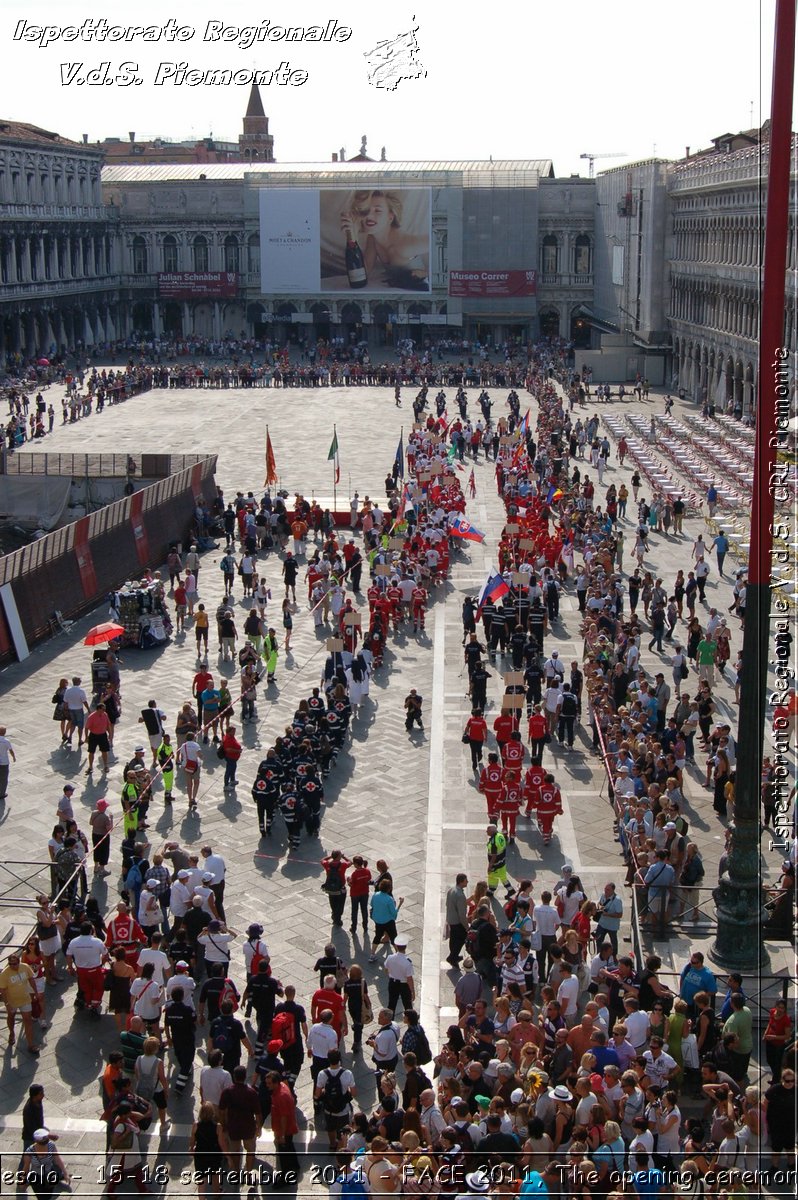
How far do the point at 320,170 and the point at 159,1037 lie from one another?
8062 cm

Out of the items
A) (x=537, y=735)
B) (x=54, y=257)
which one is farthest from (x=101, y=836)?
(x=54, y=257)

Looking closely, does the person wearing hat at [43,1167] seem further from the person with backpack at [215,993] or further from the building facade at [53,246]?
the building facade at [53,246]

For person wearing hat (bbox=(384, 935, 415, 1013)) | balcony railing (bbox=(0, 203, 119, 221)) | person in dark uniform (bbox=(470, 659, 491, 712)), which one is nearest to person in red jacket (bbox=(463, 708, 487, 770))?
person in dark uniform (bbox=(470, 659, 491, 712))

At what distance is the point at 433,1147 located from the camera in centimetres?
941

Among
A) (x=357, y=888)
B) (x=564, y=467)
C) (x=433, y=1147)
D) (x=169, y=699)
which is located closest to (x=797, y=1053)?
(x=433, y=1147)

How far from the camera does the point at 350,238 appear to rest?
264 ft

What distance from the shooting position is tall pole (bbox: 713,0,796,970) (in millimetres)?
11578

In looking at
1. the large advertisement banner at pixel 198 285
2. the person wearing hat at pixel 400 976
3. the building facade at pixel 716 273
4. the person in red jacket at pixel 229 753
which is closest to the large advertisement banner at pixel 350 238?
the large advertisement banner at pixel 198 285

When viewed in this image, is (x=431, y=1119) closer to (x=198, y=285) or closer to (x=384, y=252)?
(x=384, y=252)

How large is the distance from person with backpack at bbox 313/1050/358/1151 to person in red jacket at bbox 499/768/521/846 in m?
5.92

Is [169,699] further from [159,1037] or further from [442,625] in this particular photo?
[159,1037]

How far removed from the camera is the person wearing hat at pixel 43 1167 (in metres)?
9.60

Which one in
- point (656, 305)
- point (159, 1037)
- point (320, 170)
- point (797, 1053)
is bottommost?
point (159, 1037)

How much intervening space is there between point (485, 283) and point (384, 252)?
6131 mm
